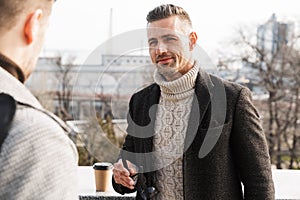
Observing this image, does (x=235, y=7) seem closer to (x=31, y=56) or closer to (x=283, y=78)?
(x=283, y=78)

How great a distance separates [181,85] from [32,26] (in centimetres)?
80

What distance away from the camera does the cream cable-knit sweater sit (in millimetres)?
1495

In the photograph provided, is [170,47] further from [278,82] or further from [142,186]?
[278,82]

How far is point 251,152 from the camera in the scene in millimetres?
1408

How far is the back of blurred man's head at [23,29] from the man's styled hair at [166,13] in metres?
0.76

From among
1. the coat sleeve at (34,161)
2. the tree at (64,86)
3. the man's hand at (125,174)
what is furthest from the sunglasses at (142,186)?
the tree at (64,86)

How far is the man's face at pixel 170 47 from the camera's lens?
4.91 feet

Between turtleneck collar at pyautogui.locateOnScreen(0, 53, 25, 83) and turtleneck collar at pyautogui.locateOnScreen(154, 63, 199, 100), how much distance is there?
789mm

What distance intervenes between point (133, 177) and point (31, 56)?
0.84 m

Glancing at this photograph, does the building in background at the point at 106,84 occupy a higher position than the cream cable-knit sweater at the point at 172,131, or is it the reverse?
the building in background at the point at 106,84

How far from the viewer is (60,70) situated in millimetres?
13352

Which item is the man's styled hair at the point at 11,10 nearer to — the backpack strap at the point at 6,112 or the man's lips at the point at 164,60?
the backpack strap at the point at 6,112

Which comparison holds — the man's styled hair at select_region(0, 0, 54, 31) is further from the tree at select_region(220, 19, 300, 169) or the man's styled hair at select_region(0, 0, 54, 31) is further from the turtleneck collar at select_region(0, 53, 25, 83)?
the tree at select_region(220, 19, 300, 169)

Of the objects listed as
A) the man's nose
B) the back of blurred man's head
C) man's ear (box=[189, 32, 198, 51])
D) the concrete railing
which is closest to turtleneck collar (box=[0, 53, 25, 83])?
the back of blurred man's head
